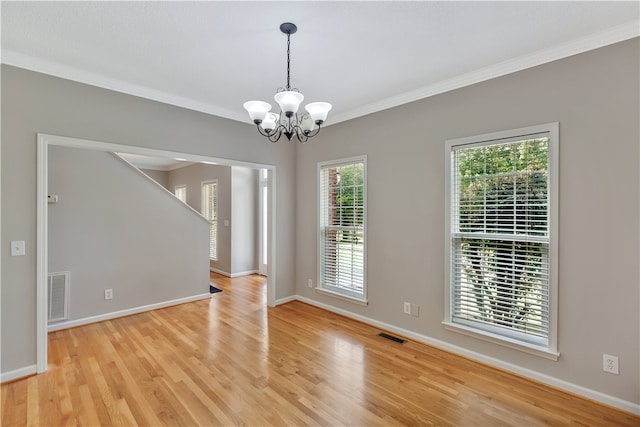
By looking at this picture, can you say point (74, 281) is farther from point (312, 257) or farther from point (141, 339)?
point (312, 257)

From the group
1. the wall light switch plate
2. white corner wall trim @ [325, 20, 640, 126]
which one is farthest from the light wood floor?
white corner wall trim @ [325, 20, 640, 126]

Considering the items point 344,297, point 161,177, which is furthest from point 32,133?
point 161,177

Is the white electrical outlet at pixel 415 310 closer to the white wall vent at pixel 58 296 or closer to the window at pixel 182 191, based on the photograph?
the white wall vent at pixel 58 296

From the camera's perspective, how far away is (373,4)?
193 centimetres

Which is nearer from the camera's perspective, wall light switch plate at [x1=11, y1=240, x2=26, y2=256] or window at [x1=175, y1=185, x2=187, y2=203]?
wall light switch plate at [x1=11, y1=240, x2=26, y2=256]

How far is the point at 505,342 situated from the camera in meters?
2.67

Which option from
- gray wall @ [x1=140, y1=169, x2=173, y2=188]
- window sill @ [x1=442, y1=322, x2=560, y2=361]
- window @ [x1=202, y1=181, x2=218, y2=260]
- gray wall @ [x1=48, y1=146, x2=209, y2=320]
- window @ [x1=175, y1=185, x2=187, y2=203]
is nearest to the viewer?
window sill @ [x1=442, y1=322, x2=560, y2=361]

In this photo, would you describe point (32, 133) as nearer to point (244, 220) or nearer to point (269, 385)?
point (269, 385)

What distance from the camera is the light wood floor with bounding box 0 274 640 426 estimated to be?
6.88 feet

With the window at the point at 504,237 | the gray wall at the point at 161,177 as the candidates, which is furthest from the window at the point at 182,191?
the window at the point at 504,237

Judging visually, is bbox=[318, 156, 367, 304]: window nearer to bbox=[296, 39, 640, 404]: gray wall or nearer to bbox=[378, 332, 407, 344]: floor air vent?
bbox=[378, 332, 407, 344]: floor air vent

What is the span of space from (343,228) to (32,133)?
10.8 ft

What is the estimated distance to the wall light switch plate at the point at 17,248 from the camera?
8.38 ft

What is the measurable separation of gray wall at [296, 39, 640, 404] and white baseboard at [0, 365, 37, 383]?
3.49m
